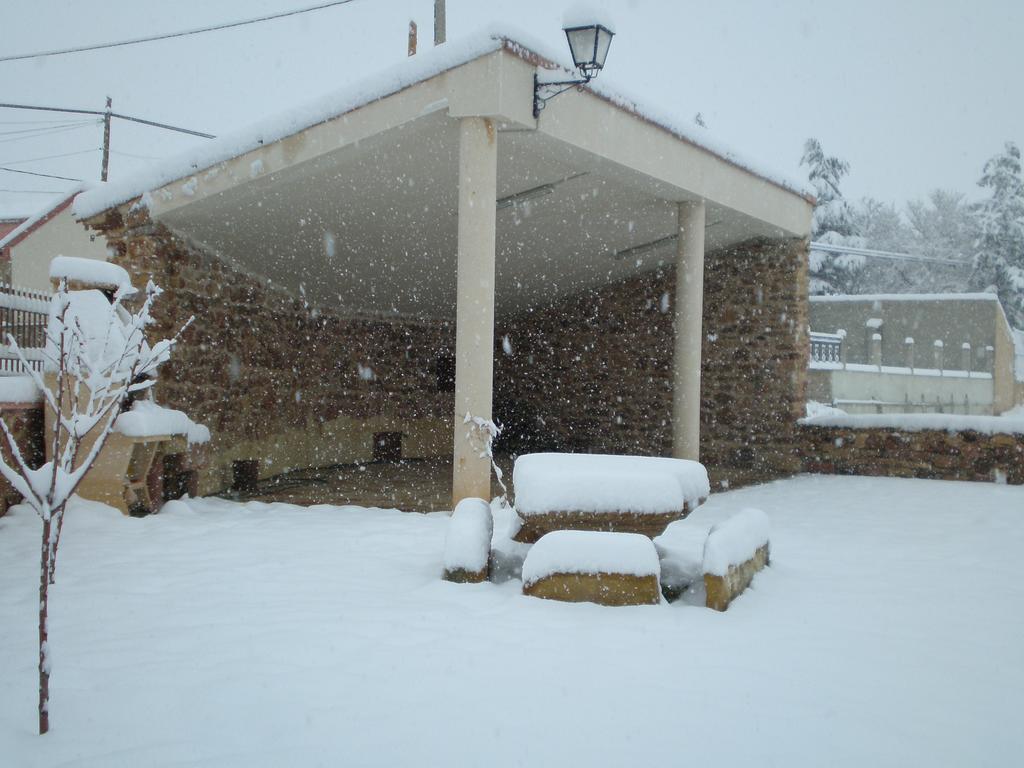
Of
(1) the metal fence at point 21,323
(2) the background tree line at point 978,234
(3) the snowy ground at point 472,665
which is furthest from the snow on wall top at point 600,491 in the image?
(2) the background tree line at point 978,234

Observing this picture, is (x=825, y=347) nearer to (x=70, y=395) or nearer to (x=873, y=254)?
(x=70, y=395)

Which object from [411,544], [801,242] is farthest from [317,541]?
[801,242]

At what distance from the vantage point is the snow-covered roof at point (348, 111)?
565 cm

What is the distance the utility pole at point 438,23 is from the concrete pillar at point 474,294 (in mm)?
8966

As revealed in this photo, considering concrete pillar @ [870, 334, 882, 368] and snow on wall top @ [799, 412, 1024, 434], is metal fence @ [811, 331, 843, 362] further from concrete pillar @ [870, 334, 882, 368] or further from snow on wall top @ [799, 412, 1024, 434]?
snow on wall top @ [799, 412, 1024, 434]

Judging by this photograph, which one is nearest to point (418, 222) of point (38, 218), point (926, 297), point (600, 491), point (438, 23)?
point (600, 491)

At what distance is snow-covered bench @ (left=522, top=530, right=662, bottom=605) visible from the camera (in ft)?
12.4

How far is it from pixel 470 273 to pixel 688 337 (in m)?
3.51

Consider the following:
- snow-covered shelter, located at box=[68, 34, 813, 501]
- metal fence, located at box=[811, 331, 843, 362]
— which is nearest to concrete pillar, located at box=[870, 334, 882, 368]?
metal fence, located at box=[811, 331, 843, 362]

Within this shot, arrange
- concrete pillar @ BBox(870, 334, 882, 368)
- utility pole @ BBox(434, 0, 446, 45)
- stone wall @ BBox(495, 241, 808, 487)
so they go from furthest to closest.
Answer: concrete pillar @ BBox(870, 334, 882, 368) < utility pole @ BBox(434, 0, 446, 45) < stone wall @ BBox(495, 241, 808, 487)

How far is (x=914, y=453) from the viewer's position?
9352 mm

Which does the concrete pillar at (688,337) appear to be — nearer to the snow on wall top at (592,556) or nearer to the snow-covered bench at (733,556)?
the snow-covered bench at (733,556)

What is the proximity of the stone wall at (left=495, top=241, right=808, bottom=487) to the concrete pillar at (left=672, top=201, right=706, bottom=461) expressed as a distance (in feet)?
3.41

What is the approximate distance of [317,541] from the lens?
203 inches
